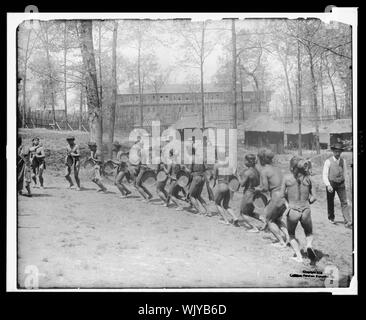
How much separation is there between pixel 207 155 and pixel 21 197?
7.63 ft

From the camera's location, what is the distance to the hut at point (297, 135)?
20.4ft

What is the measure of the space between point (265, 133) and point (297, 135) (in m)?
0.41

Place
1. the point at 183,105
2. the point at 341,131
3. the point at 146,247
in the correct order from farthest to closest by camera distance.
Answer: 1. the point at 183,105
2. the point at 341,131
3. the point at 146,247

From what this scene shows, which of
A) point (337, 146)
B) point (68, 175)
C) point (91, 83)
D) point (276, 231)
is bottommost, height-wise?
point (276, 231)

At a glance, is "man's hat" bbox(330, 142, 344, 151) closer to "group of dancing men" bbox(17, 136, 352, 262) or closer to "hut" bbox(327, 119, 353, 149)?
"hut" bbox(327, 119, 353, 149)

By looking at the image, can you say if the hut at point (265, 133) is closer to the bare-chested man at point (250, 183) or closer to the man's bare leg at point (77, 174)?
the bare-chested man at point (250, 183)

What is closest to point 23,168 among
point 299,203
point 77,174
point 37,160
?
point 37,160

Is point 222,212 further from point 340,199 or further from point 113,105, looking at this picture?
point 113,105

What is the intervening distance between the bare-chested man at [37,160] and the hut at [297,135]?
302 centimetres

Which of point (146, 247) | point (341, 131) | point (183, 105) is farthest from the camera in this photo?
point (183, 105)

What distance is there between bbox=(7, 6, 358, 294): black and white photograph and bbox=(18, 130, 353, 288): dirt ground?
0.7 inches

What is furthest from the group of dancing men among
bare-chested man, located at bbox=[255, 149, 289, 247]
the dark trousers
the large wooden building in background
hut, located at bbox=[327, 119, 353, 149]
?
hut, located at bbox=[327, 119, 353, 149]

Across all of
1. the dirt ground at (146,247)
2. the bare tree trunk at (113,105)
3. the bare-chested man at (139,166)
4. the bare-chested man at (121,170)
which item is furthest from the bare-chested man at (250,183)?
the bare tree trunk at (113,105)

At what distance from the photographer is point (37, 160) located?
616 cm
